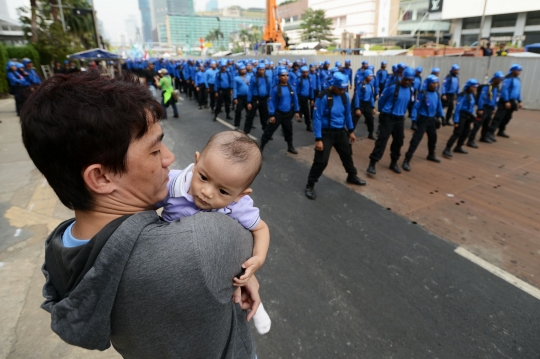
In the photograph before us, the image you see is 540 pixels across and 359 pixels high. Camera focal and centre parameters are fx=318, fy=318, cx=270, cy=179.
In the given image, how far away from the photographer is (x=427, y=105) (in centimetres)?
639

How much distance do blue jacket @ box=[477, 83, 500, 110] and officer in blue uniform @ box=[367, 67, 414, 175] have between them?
2.58 metres

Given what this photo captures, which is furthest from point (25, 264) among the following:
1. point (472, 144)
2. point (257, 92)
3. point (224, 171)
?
point (472, 144)

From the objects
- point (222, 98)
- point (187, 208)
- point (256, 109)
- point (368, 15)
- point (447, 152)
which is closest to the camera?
point (187, 208)

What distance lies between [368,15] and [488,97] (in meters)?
59.8

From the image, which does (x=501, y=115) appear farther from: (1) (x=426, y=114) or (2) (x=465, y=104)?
(1) (x=426, y=114)

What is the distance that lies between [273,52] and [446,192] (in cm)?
2522

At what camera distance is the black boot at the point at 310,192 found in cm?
523

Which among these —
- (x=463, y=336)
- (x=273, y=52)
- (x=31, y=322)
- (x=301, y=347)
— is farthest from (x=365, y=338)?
(x=273, y=52)

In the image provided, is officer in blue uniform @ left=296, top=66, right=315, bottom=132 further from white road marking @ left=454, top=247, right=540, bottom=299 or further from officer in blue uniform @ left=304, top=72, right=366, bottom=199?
white road marking @ left=454, top=247, right=540, bottom=299


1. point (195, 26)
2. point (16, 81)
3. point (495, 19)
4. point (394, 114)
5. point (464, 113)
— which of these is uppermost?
point (195, 26)

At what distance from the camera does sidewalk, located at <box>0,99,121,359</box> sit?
8.00 feet

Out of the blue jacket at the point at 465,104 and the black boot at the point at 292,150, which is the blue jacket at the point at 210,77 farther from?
the blue jacket at the point at 465,104

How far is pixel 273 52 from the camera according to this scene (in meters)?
27.8

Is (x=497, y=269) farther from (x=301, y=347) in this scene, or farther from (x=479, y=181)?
(x=479, y=181)
